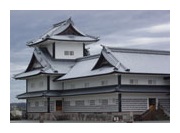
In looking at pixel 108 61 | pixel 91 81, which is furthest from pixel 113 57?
pixel 91 81

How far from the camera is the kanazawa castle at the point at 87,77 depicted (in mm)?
30828

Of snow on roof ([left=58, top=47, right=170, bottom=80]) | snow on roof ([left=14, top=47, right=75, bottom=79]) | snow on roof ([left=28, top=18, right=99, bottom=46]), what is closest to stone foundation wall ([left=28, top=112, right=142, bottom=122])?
snow on roof ([left=58, top=47, right=170, bottom=80])

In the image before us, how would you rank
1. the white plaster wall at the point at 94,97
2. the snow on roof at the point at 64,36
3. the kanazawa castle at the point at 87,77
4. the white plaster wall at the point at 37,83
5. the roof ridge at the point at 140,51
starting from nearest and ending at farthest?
1. the kanazawa castle at the point at 87,77
2. the white plaster wall at the point at 94,97
3. the roof ridge at the point at 140,51
4. the white plaster wall at the point at 37,83
5. the snow on roof at the point at 64,36

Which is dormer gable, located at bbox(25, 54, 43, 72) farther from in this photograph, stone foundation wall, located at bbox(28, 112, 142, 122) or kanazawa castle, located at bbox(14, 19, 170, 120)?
stone foundation wall, located at bbox(28, 112, 142, 122)

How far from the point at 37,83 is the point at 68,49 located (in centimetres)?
427

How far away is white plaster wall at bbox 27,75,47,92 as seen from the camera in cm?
3780

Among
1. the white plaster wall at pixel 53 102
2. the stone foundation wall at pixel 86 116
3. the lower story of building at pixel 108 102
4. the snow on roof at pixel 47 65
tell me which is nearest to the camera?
the stone foundation wall at pixel 86 116

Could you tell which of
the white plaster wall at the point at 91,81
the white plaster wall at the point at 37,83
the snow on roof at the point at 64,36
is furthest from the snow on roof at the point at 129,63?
the snow on roof at the point at 64,36

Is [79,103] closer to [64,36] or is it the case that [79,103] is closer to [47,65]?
[47,65]

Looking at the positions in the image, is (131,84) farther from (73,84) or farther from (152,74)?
(73,84)

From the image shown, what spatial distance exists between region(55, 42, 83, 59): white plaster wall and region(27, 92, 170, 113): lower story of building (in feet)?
14.6

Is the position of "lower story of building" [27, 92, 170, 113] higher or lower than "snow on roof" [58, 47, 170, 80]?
lower

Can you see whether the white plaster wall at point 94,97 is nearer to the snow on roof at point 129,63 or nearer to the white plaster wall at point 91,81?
the white plaster wall at point 91,81

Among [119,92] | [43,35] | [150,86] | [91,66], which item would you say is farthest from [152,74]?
[43,35]
